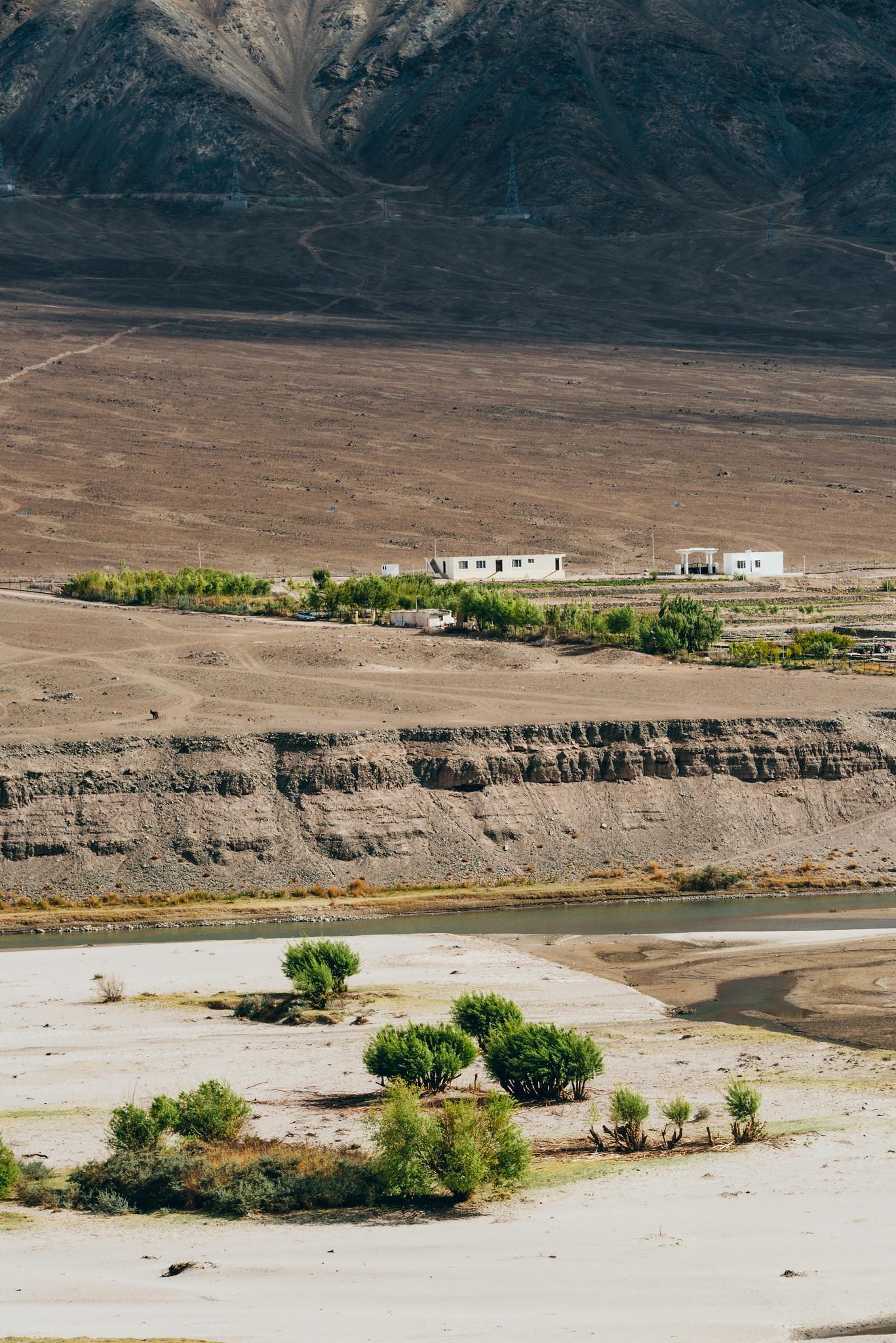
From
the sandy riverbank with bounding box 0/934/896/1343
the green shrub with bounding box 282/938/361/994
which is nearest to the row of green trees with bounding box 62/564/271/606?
the green shrub with bounding box 282/938/361/994

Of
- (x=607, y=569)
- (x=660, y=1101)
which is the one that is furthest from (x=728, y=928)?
(x=607, y=569)

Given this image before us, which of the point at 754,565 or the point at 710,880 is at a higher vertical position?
the point at 754,565

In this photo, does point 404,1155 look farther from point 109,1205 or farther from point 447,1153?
point 109,1205

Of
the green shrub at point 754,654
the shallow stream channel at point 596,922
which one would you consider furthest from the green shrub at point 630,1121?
the green shrub at point 754,654

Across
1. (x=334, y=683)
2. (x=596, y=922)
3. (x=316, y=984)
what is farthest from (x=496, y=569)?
(x=316, y=984)

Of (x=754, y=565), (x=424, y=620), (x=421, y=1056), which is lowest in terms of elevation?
(x=421, y=1056)

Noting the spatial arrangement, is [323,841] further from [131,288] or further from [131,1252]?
[131,288]

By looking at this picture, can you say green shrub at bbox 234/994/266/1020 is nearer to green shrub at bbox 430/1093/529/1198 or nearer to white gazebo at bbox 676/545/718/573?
green shrub at bbox 430/1093/529/1198
